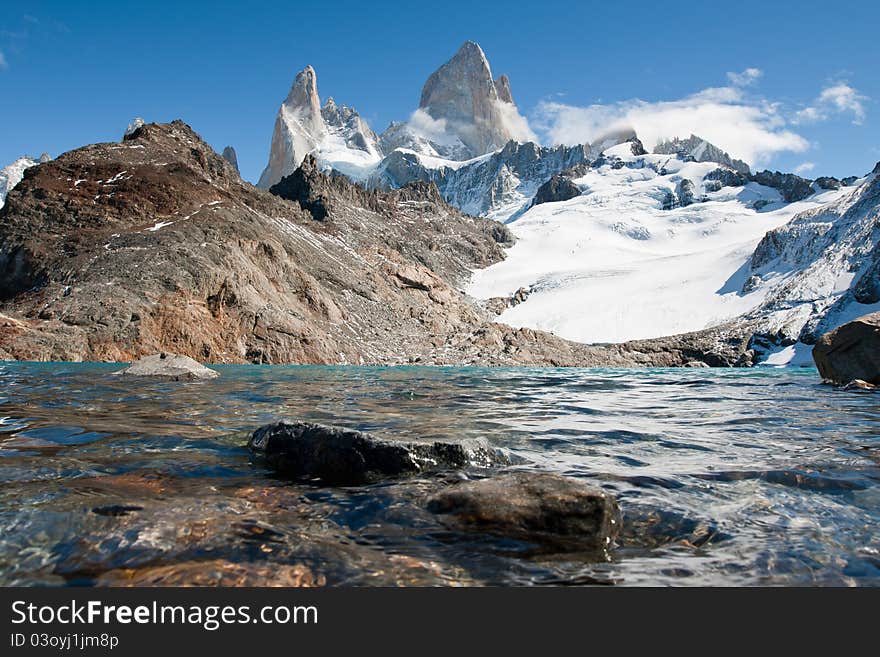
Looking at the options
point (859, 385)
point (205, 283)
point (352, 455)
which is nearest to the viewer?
point (352, 455)

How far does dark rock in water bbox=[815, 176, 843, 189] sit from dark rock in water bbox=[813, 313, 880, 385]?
19500 cm

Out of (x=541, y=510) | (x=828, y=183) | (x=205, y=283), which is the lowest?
(x=541, y=510)

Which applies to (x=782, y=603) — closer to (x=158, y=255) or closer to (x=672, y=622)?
(x=672, y=622)

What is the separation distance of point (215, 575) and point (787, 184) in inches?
8854

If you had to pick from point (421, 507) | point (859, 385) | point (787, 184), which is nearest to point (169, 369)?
point (421, 507)

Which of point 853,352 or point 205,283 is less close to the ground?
point 205,283

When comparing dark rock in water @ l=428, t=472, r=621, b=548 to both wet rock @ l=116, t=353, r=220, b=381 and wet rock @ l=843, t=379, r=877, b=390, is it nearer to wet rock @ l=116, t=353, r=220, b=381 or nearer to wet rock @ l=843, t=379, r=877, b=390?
wet rock @ l=116, t=353, r=220, b=381

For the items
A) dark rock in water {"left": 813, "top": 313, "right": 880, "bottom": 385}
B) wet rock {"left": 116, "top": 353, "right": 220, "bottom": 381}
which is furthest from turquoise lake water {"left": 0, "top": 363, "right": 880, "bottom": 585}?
dark rock in water {"left": 813, "top": 313, "right": 880, "bottom": 385}

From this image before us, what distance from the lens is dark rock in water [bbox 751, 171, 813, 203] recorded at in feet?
585

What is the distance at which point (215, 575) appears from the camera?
3.39m

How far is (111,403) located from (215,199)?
56549 millimetres

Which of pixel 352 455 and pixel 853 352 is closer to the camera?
pixel 352 455

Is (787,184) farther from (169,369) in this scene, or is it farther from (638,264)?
(169,369)

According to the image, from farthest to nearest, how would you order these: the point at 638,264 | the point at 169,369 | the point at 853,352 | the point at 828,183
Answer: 1. the point at 828,183
2. the point at 638,264
3. the point at 169,369
4. the point at 853,352
